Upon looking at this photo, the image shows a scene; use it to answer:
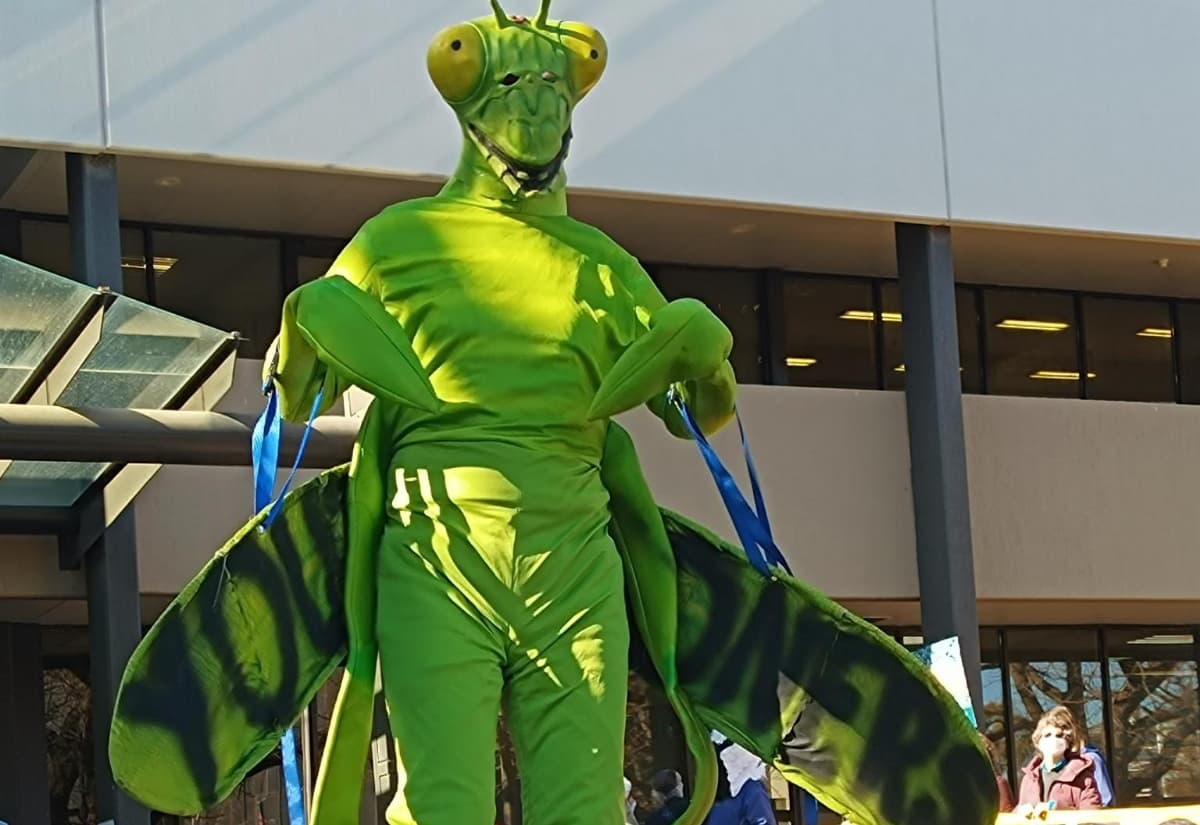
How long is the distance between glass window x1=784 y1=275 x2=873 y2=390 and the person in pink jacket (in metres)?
5.24

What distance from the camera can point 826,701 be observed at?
5051 millimetres

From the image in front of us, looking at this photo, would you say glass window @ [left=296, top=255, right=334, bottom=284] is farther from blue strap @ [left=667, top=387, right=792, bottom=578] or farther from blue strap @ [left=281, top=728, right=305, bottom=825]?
blue strap @ [left=281, top=728, right=305, bottom=825]

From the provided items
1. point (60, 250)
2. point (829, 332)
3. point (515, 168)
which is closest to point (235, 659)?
point (515, 168)

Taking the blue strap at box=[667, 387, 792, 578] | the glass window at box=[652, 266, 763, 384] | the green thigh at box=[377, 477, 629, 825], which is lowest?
the green thigh at box=[377, 477, 629, 825]

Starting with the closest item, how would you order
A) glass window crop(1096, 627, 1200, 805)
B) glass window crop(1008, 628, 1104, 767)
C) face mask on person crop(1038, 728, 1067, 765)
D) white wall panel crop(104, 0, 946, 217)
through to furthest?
face mask on person crop(1038, 728, 1067, 765) → white wall panel crop(104, 0, 946, 217) → glass window crop(1008, 628, 1104, 767) → glass window crop(1096, 627, 1200, 805)

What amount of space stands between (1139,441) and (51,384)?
28.4 feet

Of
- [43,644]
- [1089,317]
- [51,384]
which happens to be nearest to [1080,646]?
[1089,317]

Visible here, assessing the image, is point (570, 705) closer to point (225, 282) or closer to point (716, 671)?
point (716, 671)

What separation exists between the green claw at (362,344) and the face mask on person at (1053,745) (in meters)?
8.09

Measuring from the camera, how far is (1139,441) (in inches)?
666

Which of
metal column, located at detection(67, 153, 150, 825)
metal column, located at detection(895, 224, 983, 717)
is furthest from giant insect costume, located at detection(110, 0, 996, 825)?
metal column, located at detection(895, 224, 983, 717)

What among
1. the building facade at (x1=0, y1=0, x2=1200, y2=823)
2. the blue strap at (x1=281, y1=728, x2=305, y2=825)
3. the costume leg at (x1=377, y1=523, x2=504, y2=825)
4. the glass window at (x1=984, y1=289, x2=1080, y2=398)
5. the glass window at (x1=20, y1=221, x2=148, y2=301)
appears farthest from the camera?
the glass window at (x1=984, y1=289, x2=1080, y2=398)

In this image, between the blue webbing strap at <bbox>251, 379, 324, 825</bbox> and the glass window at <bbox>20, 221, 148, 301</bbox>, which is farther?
the glass window at <bbox>20, 221, 148, 301</bbox>

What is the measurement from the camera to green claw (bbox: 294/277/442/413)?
4629 mm
